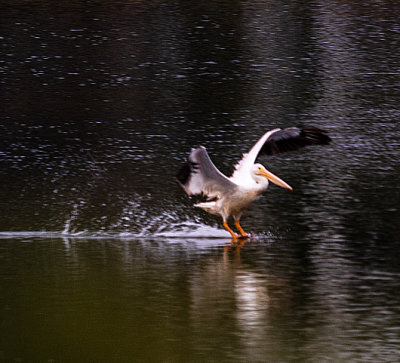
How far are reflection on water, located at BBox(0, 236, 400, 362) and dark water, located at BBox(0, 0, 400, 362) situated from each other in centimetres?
2

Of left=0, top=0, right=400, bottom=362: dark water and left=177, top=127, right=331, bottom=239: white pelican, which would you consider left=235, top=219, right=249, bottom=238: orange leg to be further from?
left=0, top=0, right=400, bottom=362: dark water

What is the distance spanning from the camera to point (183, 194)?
12078 mm

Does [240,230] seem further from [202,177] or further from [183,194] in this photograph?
[183,194]

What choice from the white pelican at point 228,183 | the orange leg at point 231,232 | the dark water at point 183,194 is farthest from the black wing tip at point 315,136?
the orange leg at point 231,232

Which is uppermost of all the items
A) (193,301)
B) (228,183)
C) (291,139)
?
(291,139)

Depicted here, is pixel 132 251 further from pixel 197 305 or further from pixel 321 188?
pixel 321 188

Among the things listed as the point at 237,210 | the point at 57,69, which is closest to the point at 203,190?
the point at 237,210

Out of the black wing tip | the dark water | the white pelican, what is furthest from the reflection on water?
the black wing tip

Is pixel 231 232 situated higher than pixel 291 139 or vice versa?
pixel 291 139

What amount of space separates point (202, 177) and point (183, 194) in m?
2.04

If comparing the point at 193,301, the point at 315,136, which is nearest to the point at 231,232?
the point at 315,136

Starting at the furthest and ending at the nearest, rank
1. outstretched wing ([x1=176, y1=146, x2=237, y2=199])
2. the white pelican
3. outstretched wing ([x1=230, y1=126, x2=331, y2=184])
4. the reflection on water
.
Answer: outstretched wing ([x1=230, y1=126, x2=331, y2=184]) < the white pelican < outstretched wing ([x1=176, y1=146, x2=237, y2=199]) < the reflection on water

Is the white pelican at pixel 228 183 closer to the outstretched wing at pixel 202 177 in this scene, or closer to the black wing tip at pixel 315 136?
the outstretched wing at pixel 202 177

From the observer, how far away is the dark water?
22.3 feet
